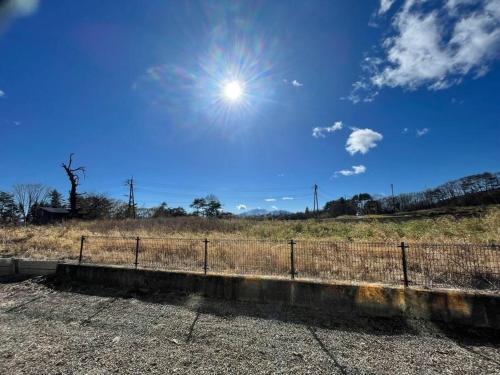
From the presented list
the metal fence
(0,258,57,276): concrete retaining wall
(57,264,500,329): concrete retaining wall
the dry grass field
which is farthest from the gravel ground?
(0,258,57,276): concrete retaining wall

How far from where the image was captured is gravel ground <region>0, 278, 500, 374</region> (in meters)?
3.74

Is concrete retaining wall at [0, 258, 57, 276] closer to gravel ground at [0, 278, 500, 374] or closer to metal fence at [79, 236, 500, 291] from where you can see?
metal fence at [79, 236, 500, 291]

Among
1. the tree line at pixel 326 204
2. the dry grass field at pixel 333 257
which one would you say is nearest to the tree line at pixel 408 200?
the tree line at pixel 326 204

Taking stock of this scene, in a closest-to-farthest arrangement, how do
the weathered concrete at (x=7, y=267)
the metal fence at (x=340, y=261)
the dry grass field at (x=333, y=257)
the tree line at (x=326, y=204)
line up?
the metal fence at (x=340, y=261)
the dry grass field at (x=333, y=257)
the weathered concrete at (x=7, y=267)
the tree line at (x=326, y=204)

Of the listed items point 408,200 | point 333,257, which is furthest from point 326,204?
point 333,257

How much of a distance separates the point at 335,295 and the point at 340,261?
207 centimetres

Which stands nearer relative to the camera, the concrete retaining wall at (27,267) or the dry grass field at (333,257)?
the dry grass field at (333,257)

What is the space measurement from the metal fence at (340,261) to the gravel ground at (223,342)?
1246mm

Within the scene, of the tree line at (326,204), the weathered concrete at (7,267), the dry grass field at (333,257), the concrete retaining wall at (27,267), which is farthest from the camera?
the tree line at (326,204)

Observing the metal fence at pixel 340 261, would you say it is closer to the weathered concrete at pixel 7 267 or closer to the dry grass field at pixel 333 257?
the dry grass field at pixel 333 257

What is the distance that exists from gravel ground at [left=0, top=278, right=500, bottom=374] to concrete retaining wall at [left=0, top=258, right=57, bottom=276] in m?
2.44

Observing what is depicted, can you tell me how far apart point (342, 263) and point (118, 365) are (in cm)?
588

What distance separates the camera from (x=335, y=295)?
5699mm

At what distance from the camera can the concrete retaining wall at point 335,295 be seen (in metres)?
4.89
